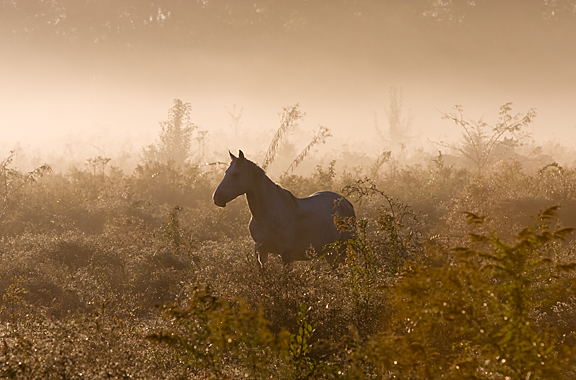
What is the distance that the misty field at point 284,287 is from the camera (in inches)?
102

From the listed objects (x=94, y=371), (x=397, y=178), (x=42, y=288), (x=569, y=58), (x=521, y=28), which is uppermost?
(x=521, y=28)

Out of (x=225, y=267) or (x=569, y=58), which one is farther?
(x=569, y=58)

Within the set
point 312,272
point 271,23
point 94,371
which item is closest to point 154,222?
point 312,272

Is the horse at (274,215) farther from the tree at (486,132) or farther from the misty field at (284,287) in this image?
the tree at (486,132)

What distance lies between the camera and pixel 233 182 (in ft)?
20.0

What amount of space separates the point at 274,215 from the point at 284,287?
1.70m

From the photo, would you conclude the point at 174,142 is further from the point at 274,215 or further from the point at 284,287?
the point at 284,287

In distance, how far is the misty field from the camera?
2.60 meters

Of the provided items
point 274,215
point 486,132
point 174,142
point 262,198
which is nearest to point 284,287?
point 274,215

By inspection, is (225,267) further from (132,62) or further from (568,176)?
(132,62)

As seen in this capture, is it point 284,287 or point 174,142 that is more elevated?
point 174,142

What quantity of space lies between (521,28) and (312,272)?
49.3 m

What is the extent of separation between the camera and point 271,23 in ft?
201

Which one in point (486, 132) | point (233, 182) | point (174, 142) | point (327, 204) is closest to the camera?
point (233, 182)
